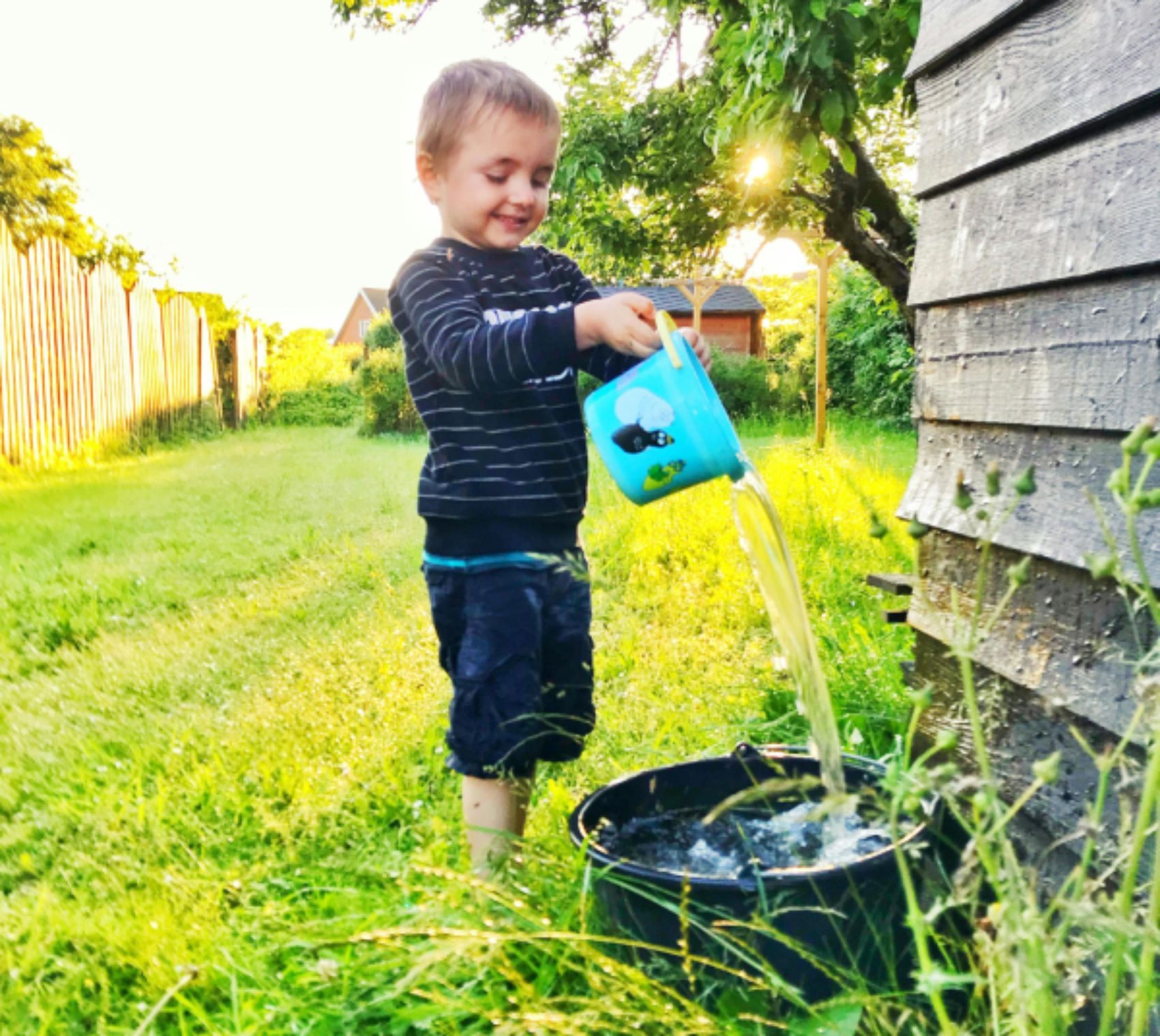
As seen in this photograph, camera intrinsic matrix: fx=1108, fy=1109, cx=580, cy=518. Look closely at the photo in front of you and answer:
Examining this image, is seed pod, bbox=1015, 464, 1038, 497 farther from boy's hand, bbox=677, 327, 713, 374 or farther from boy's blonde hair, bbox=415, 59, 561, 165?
boy's blonde hair, bbox=415, 59, 561, 165

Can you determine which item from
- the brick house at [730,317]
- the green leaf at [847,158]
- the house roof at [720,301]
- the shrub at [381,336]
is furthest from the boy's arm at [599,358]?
the brick house at [730,317]

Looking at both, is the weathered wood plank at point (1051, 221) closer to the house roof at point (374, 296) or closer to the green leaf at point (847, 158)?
the green leaf at point (847, 158)

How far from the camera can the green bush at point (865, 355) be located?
15.1 meters

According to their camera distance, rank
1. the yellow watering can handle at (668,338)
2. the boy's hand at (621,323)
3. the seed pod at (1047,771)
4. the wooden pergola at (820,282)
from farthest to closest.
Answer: the wooden pergola at (820,282)
the boy's hand at (621,323)
the yellow watering can handle at (668,338)
the seed pod at (1047,771)

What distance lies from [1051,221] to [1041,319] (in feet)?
0.45

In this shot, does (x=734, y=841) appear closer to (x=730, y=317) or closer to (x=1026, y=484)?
(x=1026, y=484)

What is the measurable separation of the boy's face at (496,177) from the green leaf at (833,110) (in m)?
1.89

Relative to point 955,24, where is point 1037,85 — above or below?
below

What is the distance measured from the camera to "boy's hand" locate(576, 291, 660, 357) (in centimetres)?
173

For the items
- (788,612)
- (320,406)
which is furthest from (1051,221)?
(320,406)

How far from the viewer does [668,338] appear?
63.2 inches

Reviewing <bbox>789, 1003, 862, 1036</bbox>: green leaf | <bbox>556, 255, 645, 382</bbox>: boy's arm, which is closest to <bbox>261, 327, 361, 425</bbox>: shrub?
<bbox>556, 255, 645, 382</bbox>: boy's arm

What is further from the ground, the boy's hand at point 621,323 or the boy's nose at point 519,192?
the boy's nose at point 519,192

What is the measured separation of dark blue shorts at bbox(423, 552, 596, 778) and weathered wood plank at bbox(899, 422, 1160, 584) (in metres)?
0.64
